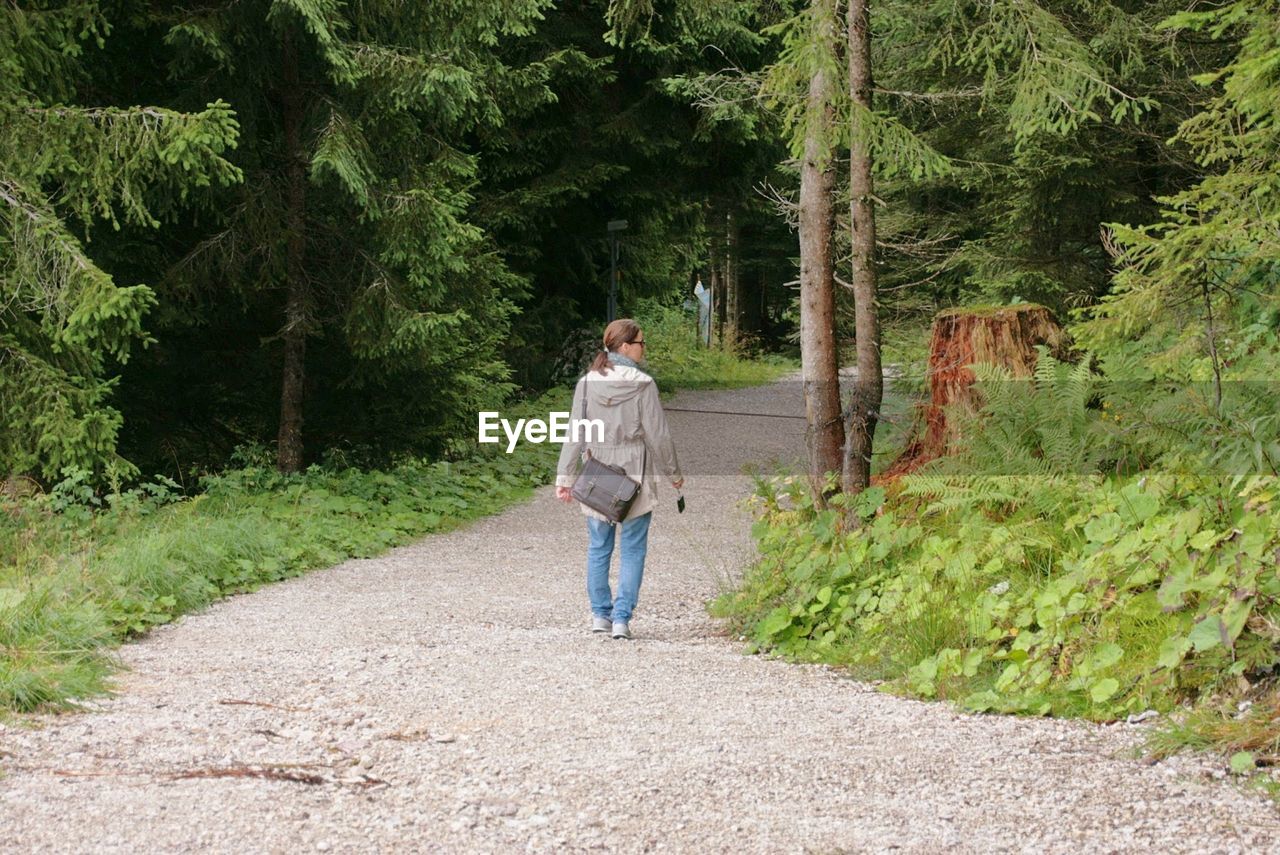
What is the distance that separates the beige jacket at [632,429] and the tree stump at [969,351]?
2.35 metres

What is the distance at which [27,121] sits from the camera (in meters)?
10.5

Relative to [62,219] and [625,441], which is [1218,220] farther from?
[62,219]

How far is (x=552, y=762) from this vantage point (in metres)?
4.70

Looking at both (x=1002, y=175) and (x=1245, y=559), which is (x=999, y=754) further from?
(x=1002, y=175)

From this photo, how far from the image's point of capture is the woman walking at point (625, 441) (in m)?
7.55

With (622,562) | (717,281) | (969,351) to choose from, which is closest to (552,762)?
(622,562)

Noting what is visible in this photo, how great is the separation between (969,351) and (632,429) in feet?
9.81

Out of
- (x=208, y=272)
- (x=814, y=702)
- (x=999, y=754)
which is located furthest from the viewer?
(x=208, y=272)

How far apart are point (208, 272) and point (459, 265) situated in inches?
97.2

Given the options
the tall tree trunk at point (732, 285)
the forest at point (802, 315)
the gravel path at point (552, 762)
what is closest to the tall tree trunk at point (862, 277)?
the forest at point (802, 315)

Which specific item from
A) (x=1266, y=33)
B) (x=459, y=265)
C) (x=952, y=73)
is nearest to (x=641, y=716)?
(x=1266, y=33)

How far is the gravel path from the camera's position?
155 inches

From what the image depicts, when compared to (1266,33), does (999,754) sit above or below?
below

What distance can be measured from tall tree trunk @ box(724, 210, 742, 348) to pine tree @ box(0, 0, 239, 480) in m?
22.1
